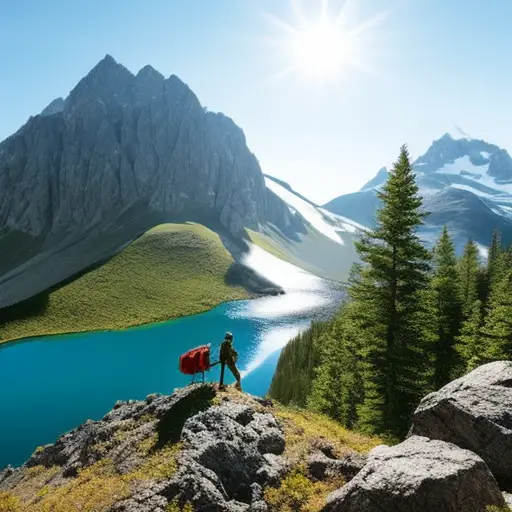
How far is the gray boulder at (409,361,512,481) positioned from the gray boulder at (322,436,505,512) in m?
1.71

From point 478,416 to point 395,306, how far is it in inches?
494

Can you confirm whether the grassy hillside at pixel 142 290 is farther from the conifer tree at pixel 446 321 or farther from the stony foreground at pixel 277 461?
the stony foreground at pixel 277 461

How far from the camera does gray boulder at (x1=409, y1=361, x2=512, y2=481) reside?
12.4 metres

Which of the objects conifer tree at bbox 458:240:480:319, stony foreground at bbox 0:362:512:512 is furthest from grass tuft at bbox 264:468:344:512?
conifer tree at bbox 458:240:480:319

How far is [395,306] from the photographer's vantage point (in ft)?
83.0

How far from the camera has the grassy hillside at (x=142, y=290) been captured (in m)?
97.9

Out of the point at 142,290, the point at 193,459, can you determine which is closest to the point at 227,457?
the point at 193,459

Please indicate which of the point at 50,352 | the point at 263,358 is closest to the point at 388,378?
the point at 263,358

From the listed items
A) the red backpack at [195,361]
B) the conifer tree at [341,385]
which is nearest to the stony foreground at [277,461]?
the red backpack at [195,361]

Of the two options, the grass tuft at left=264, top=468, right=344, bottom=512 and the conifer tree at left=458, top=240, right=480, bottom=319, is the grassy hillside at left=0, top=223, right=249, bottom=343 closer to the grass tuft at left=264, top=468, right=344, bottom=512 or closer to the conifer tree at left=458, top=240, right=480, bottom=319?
the conifer tree at left=458, top=240, right=480, bottom=319

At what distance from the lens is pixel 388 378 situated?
25.7 m

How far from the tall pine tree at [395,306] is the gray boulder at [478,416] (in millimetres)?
9706

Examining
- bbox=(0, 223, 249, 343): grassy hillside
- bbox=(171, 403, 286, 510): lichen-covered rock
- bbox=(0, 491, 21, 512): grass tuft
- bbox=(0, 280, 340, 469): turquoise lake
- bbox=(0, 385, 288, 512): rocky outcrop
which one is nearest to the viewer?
bbox=(0, 385, 288, 512): rocky outcrop

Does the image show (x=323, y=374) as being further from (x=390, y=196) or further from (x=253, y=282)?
(x=253, y=282)
